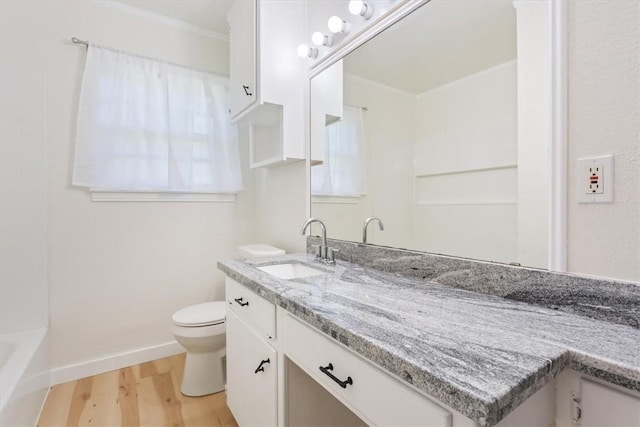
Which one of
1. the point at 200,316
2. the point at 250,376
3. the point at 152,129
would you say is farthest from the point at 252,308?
the point at 152,129

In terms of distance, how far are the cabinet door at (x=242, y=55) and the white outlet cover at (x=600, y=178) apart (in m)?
1.58

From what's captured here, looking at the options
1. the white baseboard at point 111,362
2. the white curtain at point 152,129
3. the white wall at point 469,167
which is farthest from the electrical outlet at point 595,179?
the white baseboard at point 111,362

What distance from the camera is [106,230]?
2092 mm

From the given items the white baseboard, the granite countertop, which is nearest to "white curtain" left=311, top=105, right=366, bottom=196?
the granite countertop

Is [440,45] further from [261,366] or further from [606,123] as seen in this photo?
[261,366]

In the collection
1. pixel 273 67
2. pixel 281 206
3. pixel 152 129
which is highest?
pixel 273 67

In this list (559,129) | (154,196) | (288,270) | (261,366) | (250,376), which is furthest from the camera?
(154,196)

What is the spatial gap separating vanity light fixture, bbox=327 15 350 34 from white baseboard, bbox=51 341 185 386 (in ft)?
7.84

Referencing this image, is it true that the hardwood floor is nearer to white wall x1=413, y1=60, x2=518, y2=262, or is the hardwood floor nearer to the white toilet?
the white toilet

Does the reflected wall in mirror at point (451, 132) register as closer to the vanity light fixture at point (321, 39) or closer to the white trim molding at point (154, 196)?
the vanity light fixture at point (321, 39)

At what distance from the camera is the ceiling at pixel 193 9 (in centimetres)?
210

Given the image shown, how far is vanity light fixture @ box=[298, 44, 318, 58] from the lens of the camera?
1.79 metres

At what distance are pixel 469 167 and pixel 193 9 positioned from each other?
223 centimetres

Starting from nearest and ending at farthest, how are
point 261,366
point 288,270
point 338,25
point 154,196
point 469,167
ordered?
point 469,167 → point 261,366 → point 338,25 → point 288,270 → point 154,196
